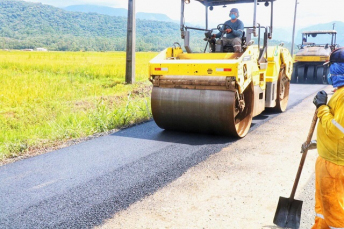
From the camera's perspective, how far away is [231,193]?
3.61m

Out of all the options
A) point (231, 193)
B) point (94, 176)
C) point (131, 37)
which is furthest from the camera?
point (131, 37)

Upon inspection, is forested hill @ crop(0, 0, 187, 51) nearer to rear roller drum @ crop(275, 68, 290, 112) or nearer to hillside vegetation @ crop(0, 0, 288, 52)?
hillside vegetation @ crop(0, 0, 288, 52)

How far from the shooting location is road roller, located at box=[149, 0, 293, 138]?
5.32 meters

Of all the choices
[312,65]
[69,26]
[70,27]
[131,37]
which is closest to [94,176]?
[131,37]

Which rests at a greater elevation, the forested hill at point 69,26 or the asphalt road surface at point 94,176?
the forested hill at point 69,26

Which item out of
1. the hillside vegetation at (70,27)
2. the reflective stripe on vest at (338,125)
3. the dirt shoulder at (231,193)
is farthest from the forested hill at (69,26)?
the reflective stripe on vest at (338,125)

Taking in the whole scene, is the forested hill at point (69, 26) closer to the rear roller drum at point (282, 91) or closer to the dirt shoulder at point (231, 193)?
the rear roller drum at point (282, 91)

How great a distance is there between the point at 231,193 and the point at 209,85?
86.2 inches

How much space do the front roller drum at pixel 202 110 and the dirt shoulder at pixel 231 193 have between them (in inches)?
15.7

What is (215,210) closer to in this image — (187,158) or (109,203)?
(109,203)

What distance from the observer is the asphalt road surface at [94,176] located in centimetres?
317

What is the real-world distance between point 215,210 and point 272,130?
3461 millimetres

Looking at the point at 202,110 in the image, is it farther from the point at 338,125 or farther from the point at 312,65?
the point at 312,65

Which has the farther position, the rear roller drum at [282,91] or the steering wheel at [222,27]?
the rear roller drum at [282,91]
